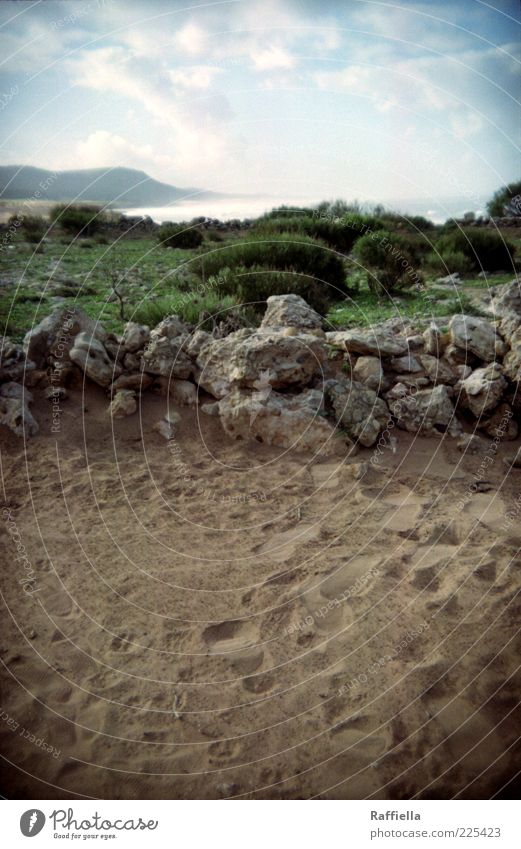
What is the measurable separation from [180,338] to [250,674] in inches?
168

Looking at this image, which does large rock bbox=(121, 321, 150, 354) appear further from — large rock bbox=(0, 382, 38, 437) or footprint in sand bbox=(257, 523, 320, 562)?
footprint in sand bbox=(257, 523, 320, 562)

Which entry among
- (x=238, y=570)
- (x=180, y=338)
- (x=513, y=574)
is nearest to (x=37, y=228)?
(x=180, y=338)

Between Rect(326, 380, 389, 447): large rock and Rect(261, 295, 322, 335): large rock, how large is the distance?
88 centimetres

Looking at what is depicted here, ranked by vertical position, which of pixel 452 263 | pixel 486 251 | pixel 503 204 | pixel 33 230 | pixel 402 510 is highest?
pixel 503 204

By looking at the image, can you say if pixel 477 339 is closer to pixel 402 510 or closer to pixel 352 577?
pixel 402 510

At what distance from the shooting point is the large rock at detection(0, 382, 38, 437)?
555cm

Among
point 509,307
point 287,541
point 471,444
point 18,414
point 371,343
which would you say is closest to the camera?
point 287,541

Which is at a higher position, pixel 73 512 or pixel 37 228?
pixel 37 228

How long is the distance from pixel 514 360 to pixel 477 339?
0.47m

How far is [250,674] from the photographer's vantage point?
3.26 m

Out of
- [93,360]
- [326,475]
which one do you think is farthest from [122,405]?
[326,475]

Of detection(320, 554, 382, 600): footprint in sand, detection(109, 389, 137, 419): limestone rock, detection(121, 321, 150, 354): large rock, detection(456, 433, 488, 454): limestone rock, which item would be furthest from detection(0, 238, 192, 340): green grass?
detection(320, 554, 382, 600): footprint in sand

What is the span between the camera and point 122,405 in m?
5.96

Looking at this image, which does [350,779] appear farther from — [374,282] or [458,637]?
[374,282]
